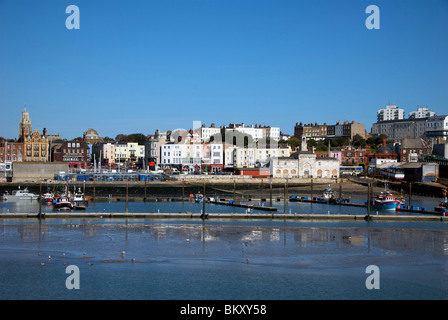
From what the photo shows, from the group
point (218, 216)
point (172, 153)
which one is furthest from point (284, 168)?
point (218, 216)

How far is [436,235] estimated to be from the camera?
42.8 m

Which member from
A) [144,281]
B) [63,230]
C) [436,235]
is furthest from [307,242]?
[63,230]

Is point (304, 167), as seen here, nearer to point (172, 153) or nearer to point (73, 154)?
point (172, 153)

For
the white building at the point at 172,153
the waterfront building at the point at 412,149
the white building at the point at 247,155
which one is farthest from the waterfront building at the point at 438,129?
the white building at the point at 172,153

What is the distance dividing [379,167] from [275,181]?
78.3ft

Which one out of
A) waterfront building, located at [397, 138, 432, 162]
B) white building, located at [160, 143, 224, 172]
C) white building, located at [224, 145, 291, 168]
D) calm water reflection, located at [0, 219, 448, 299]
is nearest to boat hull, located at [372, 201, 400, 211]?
calm water reflection, located at [0, 219, 448, 299]

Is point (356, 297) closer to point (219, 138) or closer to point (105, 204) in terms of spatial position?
point (105, 204)

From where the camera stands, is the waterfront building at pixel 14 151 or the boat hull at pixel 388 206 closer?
the boat hull at pixel 388 206

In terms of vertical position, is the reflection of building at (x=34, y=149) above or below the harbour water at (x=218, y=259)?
above

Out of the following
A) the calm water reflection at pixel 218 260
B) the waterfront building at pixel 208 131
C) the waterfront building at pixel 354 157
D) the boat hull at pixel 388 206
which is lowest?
the calm water reflection at pixel 218 260

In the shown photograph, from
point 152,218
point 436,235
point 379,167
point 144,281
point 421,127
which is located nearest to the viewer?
point 144,281

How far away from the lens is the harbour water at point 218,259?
88.4 ft

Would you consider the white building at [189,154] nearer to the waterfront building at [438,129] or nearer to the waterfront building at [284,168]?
the waterfront building at [284,168]

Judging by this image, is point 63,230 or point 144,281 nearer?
point 144,281
